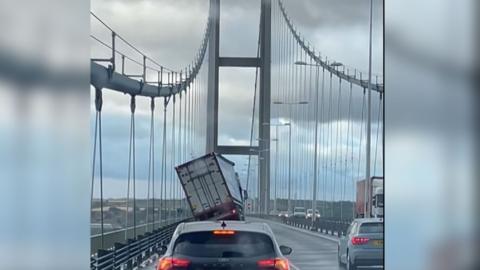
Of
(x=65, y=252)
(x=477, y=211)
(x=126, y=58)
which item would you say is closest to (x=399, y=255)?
(x=477, y=211)

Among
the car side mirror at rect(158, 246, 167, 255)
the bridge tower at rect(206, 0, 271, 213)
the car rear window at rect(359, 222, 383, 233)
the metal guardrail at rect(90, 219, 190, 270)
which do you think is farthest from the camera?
the bridge tower at rect(206, 0, 271, 213)

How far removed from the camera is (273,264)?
6.22m

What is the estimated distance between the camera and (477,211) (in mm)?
2508

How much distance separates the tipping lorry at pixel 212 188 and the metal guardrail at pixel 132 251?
16.0 feet

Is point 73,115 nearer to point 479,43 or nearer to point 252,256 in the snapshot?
point 479,43

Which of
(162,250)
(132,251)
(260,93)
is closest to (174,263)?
(132,251)

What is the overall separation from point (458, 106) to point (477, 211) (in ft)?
0.96

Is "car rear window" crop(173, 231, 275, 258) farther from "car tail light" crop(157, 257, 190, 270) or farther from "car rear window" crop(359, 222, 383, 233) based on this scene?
"car rear window" crop(359, 222, 383, 233)

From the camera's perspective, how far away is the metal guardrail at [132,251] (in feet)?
17.7

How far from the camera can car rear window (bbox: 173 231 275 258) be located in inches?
241

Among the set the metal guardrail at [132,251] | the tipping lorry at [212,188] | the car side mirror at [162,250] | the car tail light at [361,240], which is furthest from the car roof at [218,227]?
the tipping lorry at [212,188]

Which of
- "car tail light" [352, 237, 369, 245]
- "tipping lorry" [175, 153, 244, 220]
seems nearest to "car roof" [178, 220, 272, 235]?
"car tail light" [352, 237, 369, 245]

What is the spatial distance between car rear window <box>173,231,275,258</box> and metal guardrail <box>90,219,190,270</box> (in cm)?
36

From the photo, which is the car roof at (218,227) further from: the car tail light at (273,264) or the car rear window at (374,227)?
the car rear window at (374,227)
